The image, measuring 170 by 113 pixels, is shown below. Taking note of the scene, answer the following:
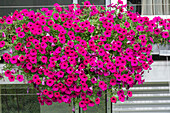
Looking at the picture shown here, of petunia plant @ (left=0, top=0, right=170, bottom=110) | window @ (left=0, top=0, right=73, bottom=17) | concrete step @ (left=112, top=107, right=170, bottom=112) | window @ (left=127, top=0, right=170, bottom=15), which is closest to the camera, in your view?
petunia plant @ (left=0, top=0, right=170, bottom=110)

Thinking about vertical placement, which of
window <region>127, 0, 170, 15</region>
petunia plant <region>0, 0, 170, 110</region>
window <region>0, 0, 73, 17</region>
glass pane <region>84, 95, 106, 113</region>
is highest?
window <region>0, 0, 73, 17</region>

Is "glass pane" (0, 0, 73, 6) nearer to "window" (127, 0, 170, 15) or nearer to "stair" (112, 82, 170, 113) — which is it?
"window" (127, 0, 170, 15)

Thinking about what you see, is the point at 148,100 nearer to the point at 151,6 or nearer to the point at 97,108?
the point at 97,108

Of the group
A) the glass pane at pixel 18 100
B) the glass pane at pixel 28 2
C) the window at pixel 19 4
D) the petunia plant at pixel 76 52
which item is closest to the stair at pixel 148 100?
the petunia plant at pixel 76 52

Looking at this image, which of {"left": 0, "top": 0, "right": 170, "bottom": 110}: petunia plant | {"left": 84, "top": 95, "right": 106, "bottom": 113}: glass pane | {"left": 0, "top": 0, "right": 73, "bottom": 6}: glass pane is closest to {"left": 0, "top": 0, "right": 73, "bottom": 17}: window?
{"left": 0, "top": 0, "right": 73, "bottom": 6}: glass pane

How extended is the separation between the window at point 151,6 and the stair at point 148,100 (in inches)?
45.6

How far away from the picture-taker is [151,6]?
444cm

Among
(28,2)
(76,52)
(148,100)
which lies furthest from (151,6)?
(28,2)

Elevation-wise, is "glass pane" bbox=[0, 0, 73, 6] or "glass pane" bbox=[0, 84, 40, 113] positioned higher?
"glass pane" bbox=[0, 0, 73, 6]

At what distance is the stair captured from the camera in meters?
4.32

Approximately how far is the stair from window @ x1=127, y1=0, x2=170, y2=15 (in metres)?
1.16

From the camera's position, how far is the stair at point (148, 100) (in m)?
4.32

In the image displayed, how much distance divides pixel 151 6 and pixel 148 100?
1512mm

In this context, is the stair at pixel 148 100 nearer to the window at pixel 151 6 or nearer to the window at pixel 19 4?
the window at pixel 151 6
